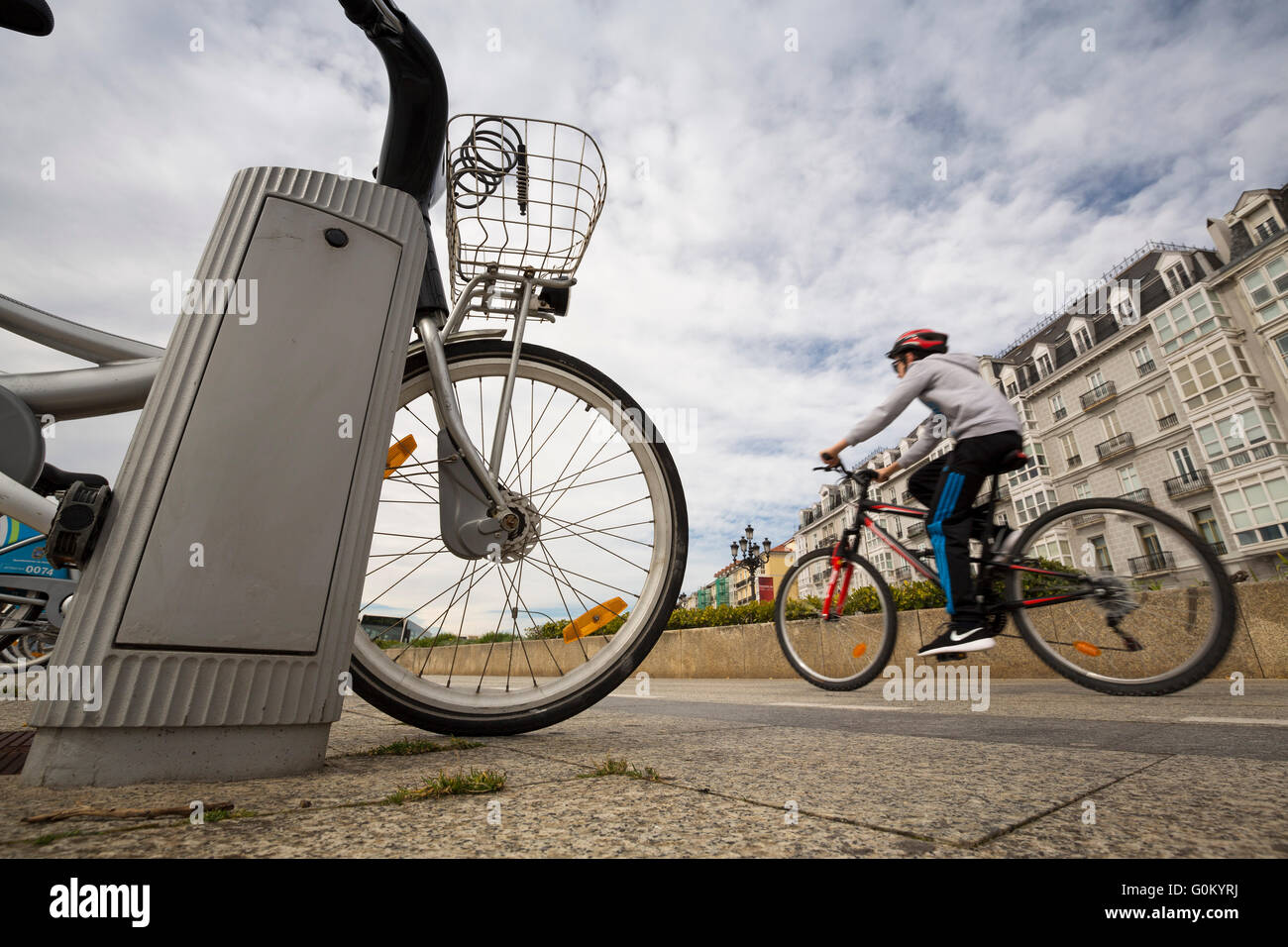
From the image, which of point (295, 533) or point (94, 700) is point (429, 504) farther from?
point (94, 700)

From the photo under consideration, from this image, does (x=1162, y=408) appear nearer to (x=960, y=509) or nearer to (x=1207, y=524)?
(x=1207, y=524)

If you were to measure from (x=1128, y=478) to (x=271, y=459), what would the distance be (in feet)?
139

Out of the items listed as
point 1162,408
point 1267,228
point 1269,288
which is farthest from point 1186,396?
point 1267,228

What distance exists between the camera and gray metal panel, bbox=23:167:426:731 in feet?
3.68

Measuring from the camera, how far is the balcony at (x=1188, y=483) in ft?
96.7

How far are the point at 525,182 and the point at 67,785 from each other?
1.99 metres

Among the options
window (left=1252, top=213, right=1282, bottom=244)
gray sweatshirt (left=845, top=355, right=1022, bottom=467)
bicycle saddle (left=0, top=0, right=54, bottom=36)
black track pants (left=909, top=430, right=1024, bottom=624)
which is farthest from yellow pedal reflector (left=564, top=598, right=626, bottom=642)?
window (left=1252, top=213, right=1282, bottom=244)

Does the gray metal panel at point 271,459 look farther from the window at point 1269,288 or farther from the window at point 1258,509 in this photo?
the window at point 1269,288

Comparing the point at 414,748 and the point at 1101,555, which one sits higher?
the point at 1101,555

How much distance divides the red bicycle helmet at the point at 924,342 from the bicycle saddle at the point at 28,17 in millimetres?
3798

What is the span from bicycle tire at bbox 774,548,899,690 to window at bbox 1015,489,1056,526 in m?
39.1

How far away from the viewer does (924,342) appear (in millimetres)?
3510

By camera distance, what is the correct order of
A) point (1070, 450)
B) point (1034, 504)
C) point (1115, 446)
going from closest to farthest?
point (1115, 446), point (1070, 450), point (1034, 504)

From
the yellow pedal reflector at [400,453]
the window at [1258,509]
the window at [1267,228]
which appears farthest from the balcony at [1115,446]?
the yellow pedal reflector at [400,453]
